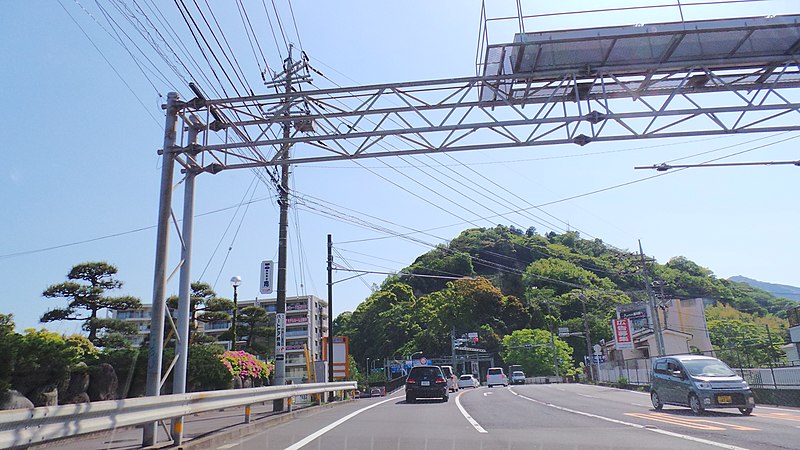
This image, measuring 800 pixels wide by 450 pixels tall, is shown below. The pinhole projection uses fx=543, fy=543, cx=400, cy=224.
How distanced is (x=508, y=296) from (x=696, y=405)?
79035mm

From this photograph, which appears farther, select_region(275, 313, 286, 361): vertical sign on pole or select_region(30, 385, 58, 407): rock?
select_region(275, 313, 286, 361): vertical sign on pole

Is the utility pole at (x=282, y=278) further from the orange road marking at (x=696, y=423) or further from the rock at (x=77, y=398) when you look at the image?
the orange road marking at (x=696, y=423)

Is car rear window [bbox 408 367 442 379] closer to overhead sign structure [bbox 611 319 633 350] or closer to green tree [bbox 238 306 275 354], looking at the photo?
green tree [bbox 238 306 275 354]

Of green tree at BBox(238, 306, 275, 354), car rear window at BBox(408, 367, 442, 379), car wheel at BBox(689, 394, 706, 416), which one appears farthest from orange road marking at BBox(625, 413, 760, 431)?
green tree at BBox(238, 306, 275, 354)

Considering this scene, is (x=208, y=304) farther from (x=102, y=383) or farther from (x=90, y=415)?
(x=90, y=415)

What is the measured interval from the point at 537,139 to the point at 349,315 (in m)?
101

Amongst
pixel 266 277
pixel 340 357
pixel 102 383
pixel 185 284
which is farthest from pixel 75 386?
pixel 340 357

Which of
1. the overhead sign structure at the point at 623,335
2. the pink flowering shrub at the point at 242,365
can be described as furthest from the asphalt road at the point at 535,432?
the overhead sign structure at the point at 623,335

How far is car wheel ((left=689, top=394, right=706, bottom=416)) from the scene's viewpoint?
1483 cm

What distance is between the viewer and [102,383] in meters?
14.5

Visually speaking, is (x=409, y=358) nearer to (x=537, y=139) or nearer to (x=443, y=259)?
(x=443, y=259)

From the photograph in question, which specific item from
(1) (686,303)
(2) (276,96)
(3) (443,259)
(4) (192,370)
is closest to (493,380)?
(1) (686,303)

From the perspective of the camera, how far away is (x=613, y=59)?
38.7 ft

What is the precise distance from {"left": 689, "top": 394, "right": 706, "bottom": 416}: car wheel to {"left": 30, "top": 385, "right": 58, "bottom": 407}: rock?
53.0 feet
